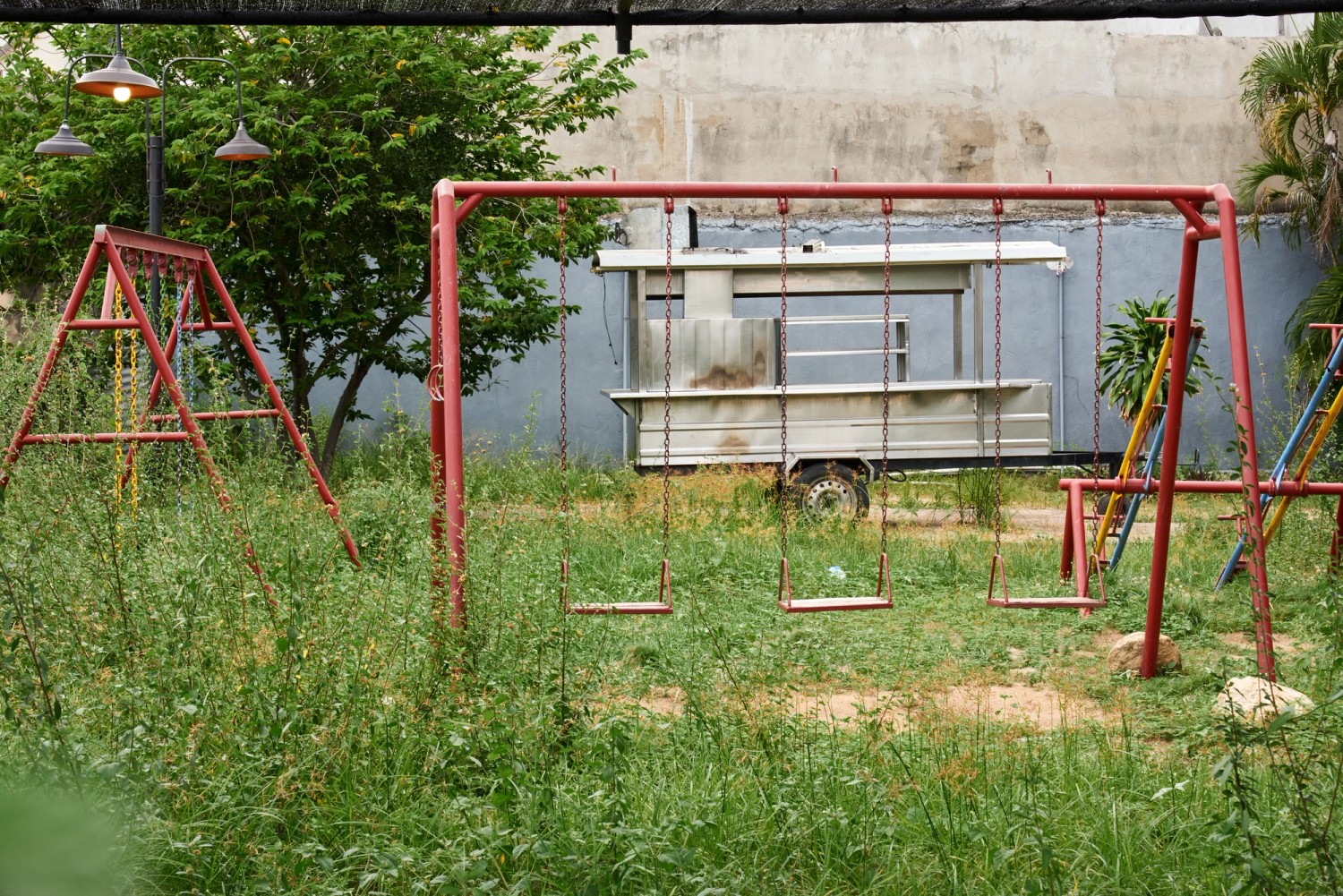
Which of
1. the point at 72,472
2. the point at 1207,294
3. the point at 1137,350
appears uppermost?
the point at 1207,294

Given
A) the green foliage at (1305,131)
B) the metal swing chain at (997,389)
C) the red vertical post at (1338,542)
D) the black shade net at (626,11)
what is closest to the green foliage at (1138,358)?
the metal swing chain at (997,389)

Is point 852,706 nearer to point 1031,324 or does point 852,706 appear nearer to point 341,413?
point 341,413

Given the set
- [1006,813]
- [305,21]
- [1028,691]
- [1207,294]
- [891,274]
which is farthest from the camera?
[1207,294]

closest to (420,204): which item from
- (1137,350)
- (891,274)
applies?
(891,274)

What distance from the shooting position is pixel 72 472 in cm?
410

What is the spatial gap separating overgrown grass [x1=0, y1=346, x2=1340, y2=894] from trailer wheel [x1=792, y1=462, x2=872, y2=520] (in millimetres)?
5428

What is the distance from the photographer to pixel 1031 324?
16.9m

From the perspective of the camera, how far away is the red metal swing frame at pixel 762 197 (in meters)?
4.88

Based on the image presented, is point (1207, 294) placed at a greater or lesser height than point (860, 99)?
lesser

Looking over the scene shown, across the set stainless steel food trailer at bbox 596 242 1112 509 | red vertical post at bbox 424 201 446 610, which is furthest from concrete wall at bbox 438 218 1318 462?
red vertical post at bbox 424 201 446 610

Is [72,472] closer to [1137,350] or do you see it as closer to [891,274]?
[891,274]

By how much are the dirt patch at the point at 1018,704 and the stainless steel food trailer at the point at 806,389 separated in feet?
18.3

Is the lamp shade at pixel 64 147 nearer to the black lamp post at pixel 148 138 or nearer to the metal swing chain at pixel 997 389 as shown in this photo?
the black lamp post at pixel 148 138

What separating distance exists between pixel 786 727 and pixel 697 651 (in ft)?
6.08
